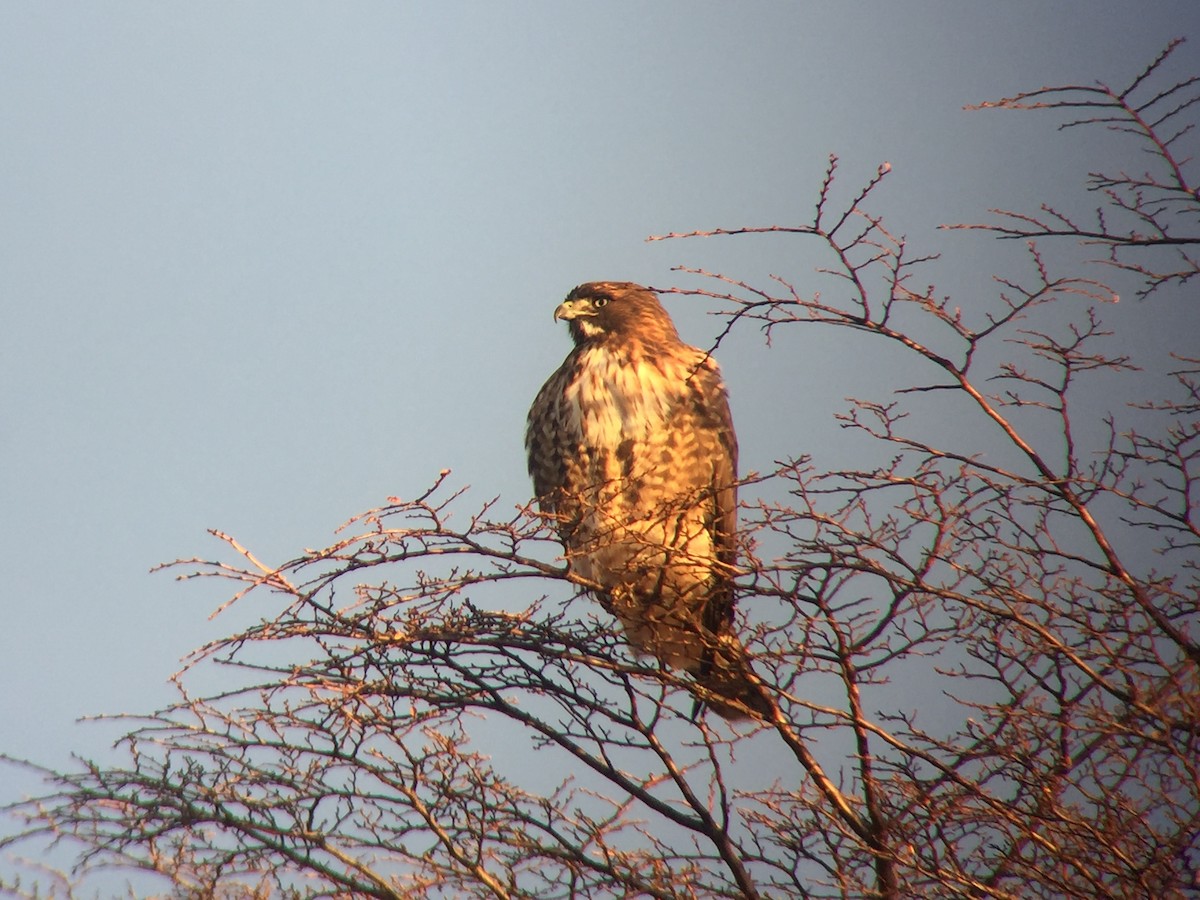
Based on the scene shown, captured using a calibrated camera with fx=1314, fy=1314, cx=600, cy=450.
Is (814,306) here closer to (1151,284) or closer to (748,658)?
(1151,284)

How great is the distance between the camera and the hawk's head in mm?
4809

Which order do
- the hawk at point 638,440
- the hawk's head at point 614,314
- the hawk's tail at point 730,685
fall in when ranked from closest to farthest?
the hawk's tail at point 730,685, the hawk at point 638,440, the hawk's head at point 614,314

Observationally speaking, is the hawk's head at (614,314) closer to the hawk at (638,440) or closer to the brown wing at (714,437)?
the hawk at (638,440)

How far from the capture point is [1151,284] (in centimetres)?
276

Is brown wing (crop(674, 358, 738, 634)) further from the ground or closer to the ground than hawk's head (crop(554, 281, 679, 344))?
closer to the ground

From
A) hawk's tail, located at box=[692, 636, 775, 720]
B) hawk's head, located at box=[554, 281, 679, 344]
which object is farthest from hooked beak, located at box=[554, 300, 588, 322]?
hawk's tail, located at box=[692, 636, 775, 720]

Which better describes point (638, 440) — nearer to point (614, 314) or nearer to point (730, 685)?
point (614, 314)

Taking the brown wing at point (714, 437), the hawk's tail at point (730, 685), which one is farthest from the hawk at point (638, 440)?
the hawk's tail at point (730, 685)

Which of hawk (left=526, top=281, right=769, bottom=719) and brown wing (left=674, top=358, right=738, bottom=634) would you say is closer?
hawk (left=526, top=281, right=769, bottom=719)

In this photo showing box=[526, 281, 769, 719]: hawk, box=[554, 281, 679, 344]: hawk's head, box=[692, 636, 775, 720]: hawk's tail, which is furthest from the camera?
box=[554, 281, 679, 344]: hawk's head

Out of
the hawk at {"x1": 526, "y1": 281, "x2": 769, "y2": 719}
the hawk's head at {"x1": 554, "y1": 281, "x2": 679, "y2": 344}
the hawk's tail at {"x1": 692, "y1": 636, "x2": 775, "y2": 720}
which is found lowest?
the hawk's tail at {"x1": 692, "y1": 636, "x2": 775, "y2": 720}

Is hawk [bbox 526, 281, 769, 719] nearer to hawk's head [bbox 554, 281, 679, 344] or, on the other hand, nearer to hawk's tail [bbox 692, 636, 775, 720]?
hawk's head [bbox 554, 281, 679, 344]

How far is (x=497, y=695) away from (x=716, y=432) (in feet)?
5.04

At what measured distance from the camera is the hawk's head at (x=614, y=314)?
4.81 m
